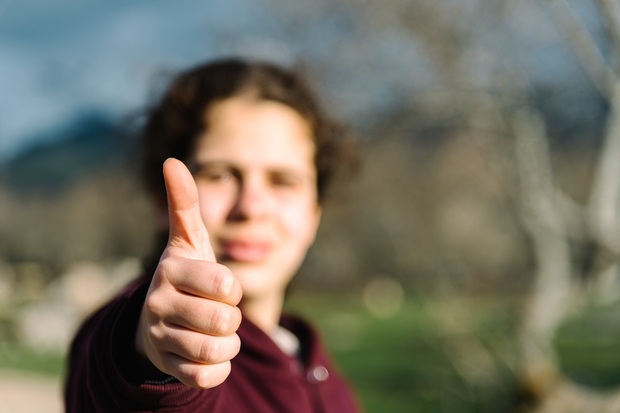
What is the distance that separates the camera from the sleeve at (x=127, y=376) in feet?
2.81

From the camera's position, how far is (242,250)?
1346 millimetres

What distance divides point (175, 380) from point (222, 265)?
6.6 inches

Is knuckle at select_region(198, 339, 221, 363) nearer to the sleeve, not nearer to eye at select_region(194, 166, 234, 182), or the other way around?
the sleeve

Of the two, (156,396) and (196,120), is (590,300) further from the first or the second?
(156,396)

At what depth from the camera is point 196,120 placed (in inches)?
59.4

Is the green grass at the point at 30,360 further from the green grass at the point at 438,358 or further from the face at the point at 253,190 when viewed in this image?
the face at the point at 253,190

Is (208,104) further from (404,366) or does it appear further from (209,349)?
(404,366)

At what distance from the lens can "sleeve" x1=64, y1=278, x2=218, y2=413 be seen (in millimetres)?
857

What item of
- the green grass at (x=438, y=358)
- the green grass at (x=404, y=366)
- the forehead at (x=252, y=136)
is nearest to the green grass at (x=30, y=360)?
the green grass at (x=438, y=358)

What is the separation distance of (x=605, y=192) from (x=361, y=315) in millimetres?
12547

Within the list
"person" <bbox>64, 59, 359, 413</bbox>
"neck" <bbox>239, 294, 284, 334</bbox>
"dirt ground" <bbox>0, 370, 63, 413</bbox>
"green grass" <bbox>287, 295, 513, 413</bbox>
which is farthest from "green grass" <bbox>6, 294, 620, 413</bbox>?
"neck" <bbox>239, 294, 284, 334</bbox>

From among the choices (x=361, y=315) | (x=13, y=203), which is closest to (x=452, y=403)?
(x=361, y=315)

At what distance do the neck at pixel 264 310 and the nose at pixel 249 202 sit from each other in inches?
7.3

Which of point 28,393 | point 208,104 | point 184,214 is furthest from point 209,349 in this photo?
point 28,393
